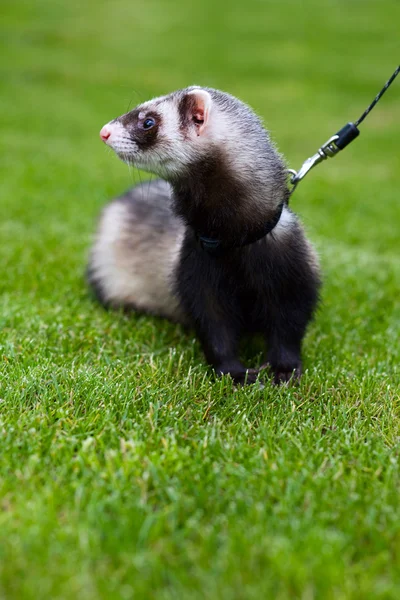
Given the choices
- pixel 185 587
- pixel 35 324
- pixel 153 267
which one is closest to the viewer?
pixel 185 587

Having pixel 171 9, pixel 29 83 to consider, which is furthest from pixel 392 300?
pixel 171 9

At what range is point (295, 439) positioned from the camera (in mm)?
2678

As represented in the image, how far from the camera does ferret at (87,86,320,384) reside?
10.7 ft

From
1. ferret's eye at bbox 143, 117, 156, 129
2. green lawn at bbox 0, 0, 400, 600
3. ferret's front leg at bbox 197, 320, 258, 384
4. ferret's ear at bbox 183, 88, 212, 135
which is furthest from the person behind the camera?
ferret's front leg at bbox 197, 320, 258, 384

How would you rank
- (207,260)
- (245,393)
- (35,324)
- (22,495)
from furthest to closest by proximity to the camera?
(35,324), (207,260), (245,393), (22,495)

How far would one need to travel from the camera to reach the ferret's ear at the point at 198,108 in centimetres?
323

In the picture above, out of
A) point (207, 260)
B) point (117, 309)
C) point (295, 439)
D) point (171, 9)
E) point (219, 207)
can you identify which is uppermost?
point (171, 9)

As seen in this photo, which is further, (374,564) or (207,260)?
(207,260)

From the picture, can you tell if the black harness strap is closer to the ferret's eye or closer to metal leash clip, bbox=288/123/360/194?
metal leash clip, bbox=288/123/360/194

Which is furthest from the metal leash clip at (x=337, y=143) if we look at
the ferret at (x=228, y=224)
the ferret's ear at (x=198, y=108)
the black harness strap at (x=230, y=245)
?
the ferret's ear at (x=198, y=108)

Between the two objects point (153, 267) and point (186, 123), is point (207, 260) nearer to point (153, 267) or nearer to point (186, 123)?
point (186, 123)

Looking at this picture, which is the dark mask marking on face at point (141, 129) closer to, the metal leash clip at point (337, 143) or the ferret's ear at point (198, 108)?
the ferret's ear at point (198, 108)

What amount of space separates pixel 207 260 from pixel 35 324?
1.33 metres

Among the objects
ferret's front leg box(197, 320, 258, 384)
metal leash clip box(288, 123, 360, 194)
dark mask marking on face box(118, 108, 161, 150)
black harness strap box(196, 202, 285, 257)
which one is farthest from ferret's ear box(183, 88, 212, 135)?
ferret's front leg box(197, 320, 258, 384)
